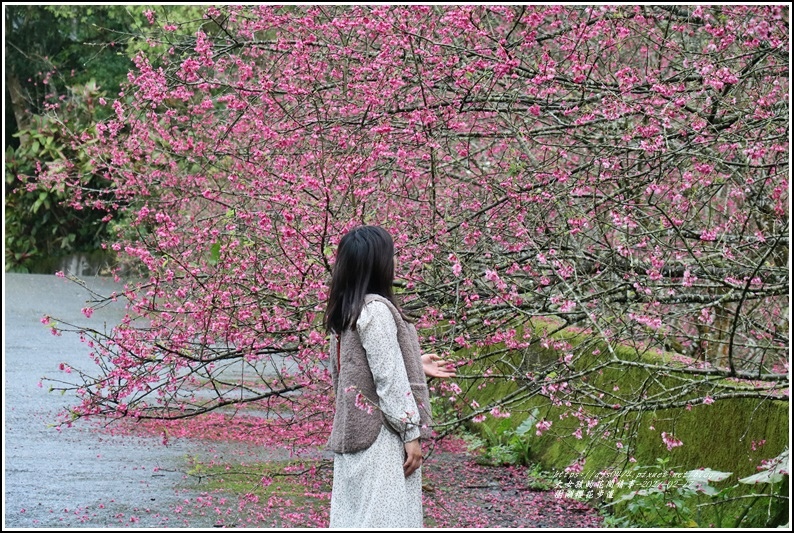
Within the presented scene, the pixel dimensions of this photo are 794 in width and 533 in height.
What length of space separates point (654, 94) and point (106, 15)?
25.7 metres

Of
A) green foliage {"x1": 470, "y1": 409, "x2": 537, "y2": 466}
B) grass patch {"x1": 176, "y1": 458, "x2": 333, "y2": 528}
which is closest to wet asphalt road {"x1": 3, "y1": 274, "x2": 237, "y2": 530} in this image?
grass patch {"x1": 176, "y1": 458, "x2": 333, "y2": 528}

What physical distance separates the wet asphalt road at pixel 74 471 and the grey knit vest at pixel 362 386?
2.63m

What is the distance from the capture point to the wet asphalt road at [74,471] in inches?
252

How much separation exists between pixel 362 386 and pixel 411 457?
33cm

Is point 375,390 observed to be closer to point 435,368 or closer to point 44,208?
point 435,368

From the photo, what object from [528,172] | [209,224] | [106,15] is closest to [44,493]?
[209,224]

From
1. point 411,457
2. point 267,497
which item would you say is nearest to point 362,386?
point 411,457

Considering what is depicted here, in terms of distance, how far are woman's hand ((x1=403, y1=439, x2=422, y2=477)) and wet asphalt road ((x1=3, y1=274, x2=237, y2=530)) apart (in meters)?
2.81

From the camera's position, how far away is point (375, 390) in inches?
156

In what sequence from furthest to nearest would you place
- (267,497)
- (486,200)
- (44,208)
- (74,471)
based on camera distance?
(44,208) < (74,471) < (267,497) < (486,200)

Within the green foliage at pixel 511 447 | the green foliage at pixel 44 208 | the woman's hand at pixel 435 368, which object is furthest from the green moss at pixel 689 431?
the green foliage at pixel 44 208

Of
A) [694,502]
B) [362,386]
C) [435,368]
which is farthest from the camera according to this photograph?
[694,502]

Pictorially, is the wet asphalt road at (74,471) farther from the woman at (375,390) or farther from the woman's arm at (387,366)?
the woman's arm at (387,366)

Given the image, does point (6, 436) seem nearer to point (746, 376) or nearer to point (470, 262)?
point (470, 262)
